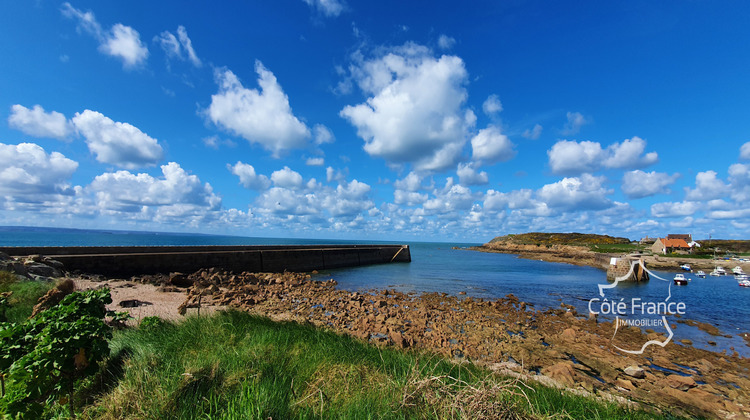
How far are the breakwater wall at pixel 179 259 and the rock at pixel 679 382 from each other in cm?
3022

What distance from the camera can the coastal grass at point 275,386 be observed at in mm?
3381

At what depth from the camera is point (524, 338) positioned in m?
12.0

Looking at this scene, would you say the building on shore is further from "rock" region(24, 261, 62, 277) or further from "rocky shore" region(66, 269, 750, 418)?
"rock" region(24, 261, 62, 277)

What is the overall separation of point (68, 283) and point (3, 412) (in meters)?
12.4

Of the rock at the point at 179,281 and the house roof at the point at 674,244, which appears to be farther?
the house roof at the point at 674,244

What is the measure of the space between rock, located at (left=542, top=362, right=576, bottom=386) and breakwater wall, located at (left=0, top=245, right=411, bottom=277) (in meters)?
27.6

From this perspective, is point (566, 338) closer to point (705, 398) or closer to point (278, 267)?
point (705, 398)

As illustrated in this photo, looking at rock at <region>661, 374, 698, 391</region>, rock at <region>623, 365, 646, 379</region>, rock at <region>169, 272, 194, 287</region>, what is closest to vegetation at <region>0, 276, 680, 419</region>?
rock at <region>623, 365, 646, 379</region>

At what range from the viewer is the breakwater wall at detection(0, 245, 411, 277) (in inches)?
876

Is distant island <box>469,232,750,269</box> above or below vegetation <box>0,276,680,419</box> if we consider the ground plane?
below

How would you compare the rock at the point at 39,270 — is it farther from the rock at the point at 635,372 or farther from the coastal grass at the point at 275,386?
the rock at the point at 635,372

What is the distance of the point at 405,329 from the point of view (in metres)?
12.2

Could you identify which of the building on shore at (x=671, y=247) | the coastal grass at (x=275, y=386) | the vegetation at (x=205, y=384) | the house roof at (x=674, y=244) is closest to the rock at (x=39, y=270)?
the coastal grass at (x=275, y=386)

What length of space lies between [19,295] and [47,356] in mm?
10452
